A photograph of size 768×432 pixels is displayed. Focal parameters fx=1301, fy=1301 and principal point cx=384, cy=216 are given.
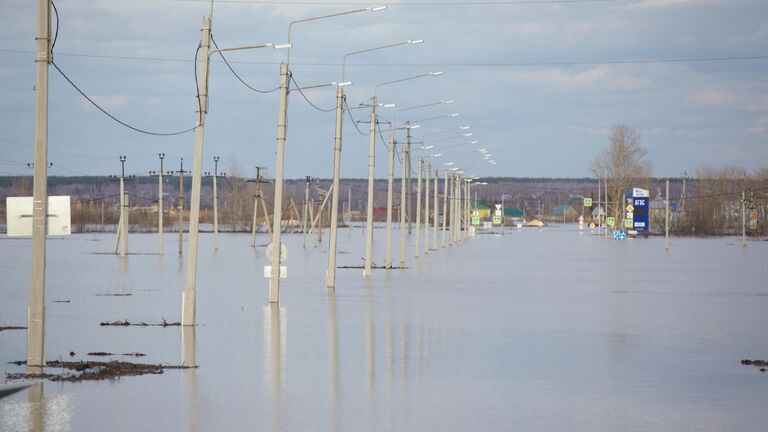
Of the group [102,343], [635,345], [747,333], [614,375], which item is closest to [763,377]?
[614,375]

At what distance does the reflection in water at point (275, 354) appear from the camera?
46.0ft

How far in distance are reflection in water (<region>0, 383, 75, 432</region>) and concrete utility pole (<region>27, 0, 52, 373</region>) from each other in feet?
5.91

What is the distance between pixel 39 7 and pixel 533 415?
8.23 m

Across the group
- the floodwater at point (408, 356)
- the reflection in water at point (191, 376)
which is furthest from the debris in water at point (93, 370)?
the reflection in water at point (191, 376)

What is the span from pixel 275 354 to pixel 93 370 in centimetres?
331

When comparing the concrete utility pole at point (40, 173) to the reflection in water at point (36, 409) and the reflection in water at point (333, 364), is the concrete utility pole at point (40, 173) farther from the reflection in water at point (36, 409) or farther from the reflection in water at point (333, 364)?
the reflection in water at point (333, 364)

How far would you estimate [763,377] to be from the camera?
17.8 metres

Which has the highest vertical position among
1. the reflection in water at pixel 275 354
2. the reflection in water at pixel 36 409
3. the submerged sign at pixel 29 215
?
the submerged sign at pixel 29 215

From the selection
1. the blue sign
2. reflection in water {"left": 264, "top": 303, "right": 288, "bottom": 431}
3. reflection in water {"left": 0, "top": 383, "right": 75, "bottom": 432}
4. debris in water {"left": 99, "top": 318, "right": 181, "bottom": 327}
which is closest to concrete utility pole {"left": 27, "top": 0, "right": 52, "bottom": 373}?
reflection in water {"left": 0, "top": 383, "right": 75, "bottom": 432}

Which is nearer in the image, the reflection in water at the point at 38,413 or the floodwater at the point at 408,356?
the reflection in water at the point at 38,413

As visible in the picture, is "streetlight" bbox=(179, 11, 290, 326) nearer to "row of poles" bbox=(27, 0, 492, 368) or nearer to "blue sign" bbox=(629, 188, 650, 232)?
"row of poles" bbox=(27, 0, 492, 368)

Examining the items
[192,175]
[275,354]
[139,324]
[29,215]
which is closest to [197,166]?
[192,175]

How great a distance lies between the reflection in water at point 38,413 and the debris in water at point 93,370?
1.24 m

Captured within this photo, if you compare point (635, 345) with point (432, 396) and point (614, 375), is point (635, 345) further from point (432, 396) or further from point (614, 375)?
point (432, 396)
